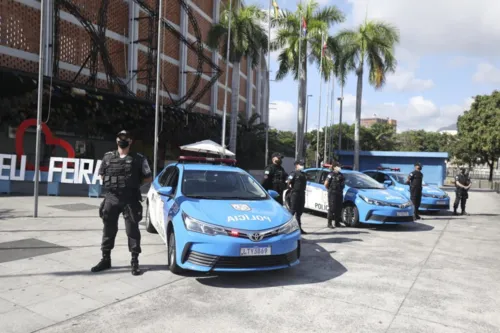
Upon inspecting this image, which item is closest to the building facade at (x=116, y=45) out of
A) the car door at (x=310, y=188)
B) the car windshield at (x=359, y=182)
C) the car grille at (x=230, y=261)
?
the car door at (x=310, y=188)

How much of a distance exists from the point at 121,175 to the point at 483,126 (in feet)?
139

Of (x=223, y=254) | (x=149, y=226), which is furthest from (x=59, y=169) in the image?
(x=223, y=254)

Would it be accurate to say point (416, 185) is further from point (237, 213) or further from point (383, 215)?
point (237, 213)

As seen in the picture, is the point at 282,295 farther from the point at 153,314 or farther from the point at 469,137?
the point at 469,137

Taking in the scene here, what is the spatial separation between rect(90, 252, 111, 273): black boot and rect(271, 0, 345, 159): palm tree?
1889cm

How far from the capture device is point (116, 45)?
2414cm

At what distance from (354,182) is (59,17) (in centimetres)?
1643

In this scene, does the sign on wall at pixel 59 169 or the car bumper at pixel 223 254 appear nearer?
the car bumper at pixel 223 254

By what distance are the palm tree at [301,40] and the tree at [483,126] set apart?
22.5 meters

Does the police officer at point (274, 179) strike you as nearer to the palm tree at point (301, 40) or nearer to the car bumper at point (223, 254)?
the car bumper at point (223, 254)

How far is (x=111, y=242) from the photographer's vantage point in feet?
17.8

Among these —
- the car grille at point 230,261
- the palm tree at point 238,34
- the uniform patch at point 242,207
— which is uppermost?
the palm tree at point 238,34

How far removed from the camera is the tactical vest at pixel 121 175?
203 inches

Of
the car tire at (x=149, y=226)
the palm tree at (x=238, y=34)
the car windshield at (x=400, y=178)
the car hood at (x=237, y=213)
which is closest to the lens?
the car hood at (x=237, y=213)
